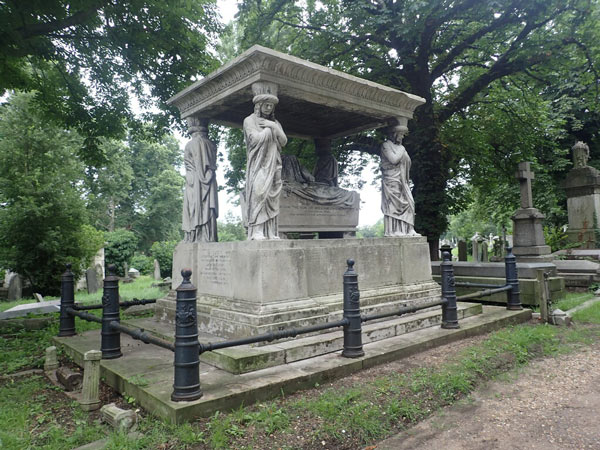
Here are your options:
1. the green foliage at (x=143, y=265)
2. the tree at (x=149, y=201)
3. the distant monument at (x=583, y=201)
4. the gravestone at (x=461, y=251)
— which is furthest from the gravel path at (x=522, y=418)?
the tree at (x=149, y=201)

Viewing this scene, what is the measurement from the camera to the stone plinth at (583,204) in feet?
49.6

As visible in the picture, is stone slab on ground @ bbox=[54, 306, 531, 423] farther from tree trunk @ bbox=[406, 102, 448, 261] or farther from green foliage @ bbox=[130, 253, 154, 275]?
green foliage @ bbox=[130, 253, 154, 275]

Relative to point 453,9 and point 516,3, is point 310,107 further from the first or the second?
point 516,3

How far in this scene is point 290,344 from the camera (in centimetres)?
476

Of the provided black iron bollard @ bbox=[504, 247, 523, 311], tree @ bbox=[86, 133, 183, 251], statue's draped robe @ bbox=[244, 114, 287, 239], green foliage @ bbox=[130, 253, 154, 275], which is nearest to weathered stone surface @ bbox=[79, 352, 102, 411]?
statue's draped robe @ bbox=[244, 114, 287, 239]

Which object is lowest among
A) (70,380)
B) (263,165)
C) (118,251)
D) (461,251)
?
(70,380)

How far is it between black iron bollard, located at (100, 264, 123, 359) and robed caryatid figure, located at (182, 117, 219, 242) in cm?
177

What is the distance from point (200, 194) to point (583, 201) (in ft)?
49.7

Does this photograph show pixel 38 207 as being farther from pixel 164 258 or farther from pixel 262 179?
pixel 262 179

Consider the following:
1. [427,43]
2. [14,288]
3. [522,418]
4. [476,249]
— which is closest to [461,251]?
[476,249]

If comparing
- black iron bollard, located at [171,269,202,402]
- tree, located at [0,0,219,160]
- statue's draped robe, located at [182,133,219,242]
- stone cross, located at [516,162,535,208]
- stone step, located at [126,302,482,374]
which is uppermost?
tree, located at [0,0,219,160]

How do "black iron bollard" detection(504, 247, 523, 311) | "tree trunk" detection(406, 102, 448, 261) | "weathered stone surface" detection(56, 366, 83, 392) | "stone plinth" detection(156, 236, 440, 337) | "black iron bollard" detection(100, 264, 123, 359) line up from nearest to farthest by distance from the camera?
"weathered stone surface" detection(56, 366, 83, 392)
"black iron bollard" detection(100, 264, 123, 359)
"stone plinth" detection(156, 236, 440, 337)
"black iron bollard" detection(504, 247, 523, 311)
"tree trunk" detection(406, 102, 448, 261)

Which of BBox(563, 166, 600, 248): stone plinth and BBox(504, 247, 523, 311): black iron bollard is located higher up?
BBox(563, 166, 600, 248): stone plinth

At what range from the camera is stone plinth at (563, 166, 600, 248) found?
15.1 meters
